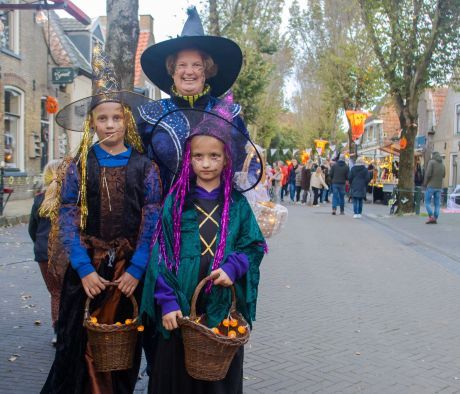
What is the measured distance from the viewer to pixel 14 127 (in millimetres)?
18406

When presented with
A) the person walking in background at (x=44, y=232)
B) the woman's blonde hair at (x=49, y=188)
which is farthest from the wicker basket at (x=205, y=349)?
the person walking in background at (x=44, y=232)

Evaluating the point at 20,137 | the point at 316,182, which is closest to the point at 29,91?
the point at 20,137

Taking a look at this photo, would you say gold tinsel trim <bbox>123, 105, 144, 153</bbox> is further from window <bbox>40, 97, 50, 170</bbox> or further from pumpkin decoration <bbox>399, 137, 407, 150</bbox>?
window <bbox>40, 97, 50, 170</bbox>

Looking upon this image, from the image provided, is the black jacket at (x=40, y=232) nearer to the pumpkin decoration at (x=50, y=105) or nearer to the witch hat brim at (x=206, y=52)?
the witch hat brim at (x=206, y=52)

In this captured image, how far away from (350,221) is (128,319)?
44.1ft

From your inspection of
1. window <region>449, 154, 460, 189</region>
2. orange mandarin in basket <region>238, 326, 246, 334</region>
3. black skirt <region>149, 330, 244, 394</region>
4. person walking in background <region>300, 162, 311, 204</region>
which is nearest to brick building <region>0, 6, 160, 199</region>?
person walking in background <region>300, 162, 311, 204</region>

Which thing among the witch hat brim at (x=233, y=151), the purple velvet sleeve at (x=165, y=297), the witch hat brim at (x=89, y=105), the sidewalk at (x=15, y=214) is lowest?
the sidewalk at (x=15, y=214)

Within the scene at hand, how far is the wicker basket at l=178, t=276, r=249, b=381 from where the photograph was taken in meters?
2.43

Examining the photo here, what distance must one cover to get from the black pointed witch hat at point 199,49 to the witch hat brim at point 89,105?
0.90 feet

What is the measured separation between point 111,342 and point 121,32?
A: 3265mm

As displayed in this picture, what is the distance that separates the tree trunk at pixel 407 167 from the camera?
17.5 m

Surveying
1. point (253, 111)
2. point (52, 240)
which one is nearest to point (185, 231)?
point (52, 240)

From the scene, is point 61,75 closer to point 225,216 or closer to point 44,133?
point 44,133

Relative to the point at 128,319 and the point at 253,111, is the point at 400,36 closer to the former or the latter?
the point at 253,111
